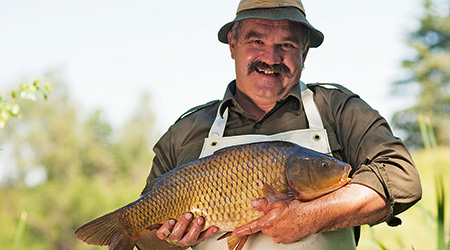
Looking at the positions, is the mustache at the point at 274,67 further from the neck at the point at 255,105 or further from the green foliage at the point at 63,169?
the green foliage at the point at 63,169

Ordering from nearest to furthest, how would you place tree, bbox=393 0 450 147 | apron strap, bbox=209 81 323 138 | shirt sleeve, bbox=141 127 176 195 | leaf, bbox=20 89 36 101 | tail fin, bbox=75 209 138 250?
tail fin, bbox=75 209 138 250 → apron strap, bbox=209 81 323 138 → shirt sleeve, bbox=141 127 176 195 → leaf, bbox=20 89 36 101 → tree, bbox=393 0 450 147

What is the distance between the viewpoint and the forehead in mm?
3010

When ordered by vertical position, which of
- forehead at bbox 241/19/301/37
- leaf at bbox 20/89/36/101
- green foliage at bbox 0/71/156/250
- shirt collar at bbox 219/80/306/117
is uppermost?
forehead at bbox 241/19/301/37

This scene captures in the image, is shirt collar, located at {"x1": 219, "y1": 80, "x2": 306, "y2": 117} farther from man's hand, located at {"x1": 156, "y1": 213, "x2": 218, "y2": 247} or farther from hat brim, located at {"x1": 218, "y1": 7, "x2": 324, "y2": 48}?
man's hand, located at {"x1": 156, "y1": 213, "x2": 218, "y2": 247}

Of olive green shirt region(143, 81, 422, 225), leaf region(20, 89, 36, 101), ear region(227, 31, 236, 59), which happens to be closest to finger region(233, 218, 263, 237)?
olive green shirt region(143, 81, 422, 225)

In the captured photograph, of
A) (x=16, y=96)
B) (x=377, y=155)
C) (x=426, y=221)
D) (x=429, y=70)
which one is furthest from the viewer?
(x=429, y=70)

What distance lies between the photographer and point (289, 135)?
2797 mm

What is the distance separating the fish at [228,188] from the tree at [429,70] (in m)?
33.2

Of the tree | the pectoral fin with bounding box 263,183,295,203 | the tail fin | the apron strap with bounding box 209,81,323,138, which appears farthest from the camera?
the tree

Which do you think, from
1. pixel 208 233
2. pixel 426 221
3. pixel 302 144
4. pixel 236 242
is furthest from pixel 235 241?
pixel 426 221

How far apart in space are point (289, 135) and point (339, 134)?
0.85 ft

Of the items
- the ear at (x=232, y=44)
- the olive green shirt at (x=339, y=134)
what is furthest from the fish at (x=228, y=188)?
the ear at (x=232, y=44)

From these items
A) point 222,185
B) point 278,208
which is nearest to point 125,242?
point 222,185

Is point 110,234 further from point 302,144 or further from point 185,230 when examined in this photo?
point 302,144
